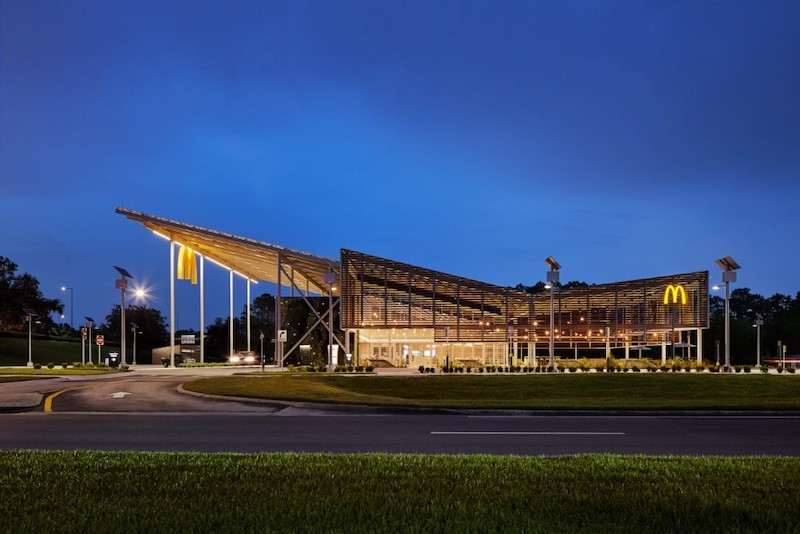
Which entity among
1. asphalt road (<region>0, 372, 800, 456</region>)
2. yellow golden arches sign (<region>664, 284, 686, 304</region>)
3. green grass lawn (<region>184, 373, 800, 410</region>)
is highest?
yellow golden arches sign (<region>664, 284, 686, 304</region>)

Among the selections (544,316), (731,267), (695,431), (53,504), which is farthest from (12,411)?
(544,316)

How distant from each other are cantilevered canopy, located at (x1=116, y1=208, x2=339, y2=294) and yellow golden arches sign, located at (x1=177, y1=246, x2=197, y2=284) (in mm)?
1115

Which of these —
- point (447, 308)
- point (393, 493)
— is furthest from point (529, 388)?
point (447, 308)

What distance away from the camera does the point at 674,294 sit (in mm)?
46906

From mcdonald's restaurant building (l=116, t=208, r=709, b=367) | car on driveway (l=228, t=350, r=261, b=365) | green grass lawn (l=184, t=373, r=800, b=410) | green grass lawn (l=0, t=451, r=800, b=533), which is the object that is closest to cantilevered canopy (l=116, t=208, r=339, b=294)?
mcdonald's restaurant building (l=116, t=208, r=709, b=367)

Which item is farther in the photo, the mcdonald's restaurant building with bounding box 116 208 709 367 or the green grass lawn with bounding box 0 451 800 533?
the mcdonald's restaurant building with bounding box 116 208 709 367

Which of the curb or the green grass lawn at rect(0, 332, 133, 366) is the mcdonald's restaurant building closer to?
the curb

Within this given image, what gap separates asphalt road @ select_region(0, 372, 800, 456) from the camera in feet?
35.5

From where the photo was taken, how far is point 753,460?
8.53 metres

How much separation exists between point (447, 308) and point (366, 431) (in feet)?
123

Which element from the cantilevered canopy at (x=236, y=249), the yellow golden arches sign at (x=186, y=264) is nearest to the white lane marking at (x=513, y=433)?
the cantilevered canopy at (x=236, y=249)

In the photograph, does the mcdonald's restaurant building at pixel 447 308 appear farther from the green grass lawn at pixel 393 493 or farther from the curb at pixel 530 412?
the green grass lawn at pixel 393 493

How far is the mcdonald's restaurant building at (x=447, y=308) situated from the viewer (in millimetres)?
48375

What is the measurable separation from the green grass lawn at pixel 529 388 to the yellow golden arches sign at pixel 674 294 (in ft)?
59.4
